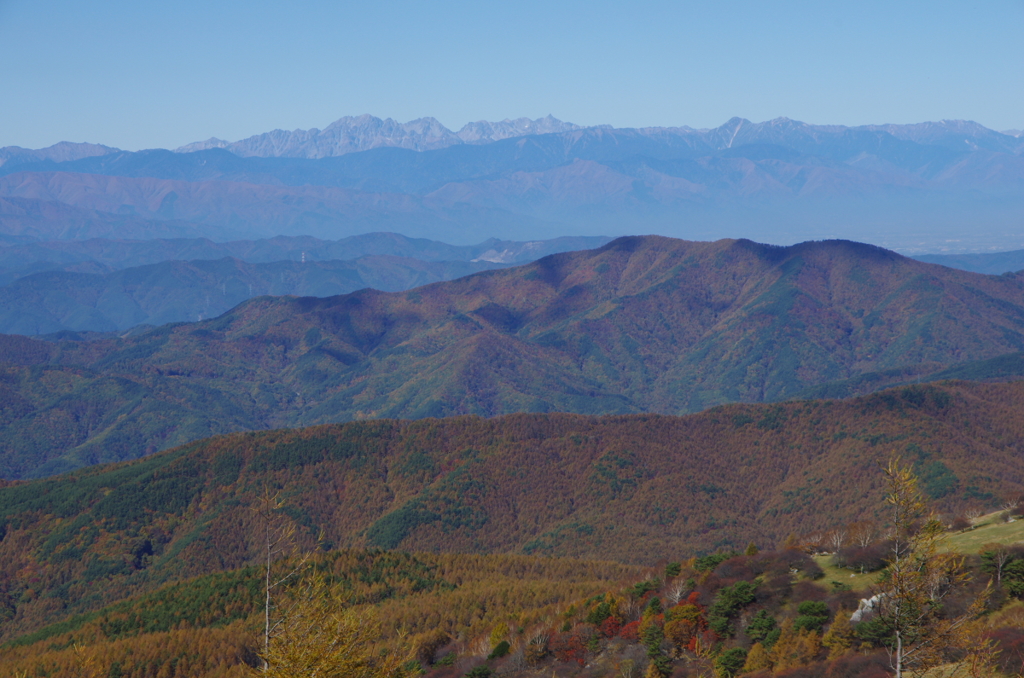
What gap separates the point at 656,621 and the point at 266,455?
11829cm

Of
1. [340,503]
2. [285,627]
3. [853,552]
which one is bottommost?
[340,503]

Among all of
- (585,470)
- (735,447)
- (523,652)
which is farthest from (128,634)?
(735,447)

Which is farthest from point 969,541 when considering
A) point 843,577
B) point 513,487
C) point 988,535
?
point 513,487

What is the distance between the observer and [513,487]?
503ft

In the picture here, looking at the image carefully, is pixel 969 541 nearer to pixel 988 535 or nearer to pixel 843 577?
pixel 988 535

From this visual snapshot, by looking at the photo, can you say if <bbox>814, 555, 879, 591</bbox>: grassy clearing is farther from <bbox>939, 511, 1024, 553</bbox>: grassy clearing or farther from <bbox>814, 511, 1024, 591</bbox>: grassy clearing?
<bbox>939, 511, 1024, 553</bbox>: grassy clearing

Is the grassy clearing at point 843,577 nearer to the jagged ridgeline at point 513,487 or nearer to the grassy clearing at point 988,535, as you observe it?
the grassy clearing at point 988,535

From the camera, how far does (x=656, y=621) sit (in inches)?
1967

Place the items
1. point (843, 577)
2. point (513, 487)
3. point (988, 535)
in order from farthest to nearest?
1. point (513, 487)
2. point (988, 535)
3. point (843, 577)

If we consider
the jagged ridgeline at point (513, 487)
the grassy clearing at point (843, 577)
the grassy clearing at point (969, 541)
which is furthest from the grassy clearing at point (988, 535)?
the jagged ridgeline at point (513, 487)

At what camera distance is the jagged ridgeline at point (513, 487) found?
12900 cm

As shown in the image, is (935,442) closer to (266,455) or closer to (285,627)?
(266,455)

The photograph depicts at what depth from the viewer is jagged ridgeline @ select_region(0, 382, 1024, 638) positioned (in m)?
129

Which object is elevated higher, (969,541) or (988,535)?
(988,535)
